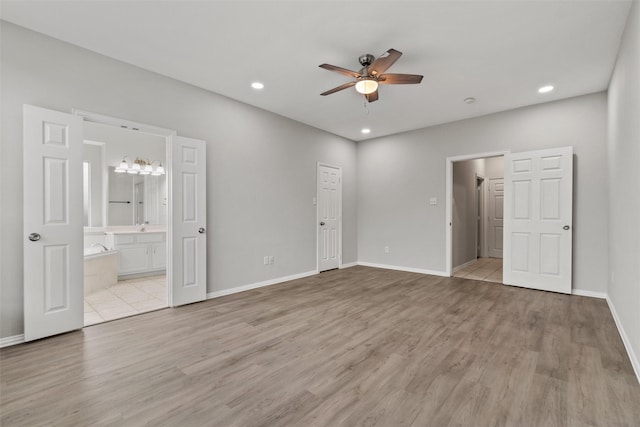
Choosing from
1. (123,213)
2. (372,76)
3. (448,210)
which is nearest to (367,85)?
(372,76)

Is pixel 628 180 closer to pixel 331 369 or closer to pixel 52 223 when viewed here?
pixel 331 369

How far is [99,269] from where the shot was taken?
444 cm

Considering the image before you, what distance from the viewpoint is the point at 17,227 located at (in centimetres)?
258

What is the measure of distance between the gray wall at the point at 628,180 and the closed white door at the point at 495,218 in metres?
A: 4.52

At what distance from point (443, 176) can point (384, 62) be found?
3.20m

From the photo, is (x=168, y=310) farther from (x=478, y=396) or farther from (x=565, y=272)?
(x=565, y=272)

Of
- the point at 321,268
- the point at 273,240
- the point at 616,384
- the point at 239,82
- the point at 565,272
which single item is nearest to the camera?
the point at 616,384

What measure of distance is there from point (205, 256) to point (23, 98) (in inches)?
92.2

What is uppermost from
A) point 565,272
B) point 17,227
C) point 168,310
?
point 17,227

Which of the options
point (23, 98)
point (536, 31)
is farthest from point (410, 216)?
Answer: point (23, 98)

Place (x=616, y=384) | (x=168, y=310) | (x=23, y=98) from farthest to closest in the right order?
(x=168, y=310), (x=23, y=98), (x=616, y=384)

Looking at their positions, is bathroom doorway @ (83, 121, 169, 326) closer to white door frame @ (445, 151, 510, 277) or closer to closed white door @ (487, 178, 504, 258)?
white door frame @ (445, 151, 510, 277)

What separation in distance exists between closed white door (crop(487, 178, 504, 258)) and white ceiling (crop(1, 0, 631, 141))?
3908 millimetres

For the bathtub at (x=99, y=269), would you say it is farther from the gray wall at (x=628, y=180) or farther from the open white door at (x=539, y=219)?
the open white door at (x=539, y=219)
